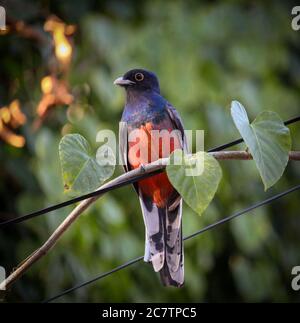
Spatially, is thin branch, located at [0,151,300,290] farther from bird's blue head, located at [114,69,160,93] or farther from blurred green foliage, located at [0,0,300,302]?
blurred green foliage, located at [0,0,300,302]

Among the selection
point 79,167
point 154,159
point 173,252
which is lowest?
point 173,252

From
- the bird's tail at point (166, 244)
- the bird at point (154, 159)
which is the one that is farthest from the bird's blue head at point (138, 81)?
the bird's tail at point (166, 244)

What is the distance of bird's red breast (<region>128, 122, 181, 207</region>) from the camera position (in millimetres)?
3322

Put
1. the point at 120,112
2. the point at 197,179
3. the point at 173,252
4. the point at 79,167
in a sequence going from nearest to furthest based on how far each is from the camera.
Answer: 1. the point at 197,179
2. the point at 79,167
3. the point at 173,252
4. the point at 120,112

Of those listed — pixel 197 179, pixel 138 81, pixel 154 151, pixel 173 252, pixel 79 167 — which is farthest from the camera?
pixel 138 81

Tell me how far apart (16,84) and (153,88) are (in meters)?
1.16

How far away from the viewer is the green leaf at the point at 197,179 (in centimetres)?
219

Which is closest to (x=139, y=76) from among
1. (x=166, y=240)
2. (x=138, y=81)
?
(x=138, y=81)

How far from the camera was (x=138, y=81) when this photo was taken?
373 centimetres

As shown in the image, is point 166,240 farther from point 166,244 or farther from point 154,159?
point 154,159

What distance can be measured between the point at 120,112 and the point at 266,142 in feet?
9.01

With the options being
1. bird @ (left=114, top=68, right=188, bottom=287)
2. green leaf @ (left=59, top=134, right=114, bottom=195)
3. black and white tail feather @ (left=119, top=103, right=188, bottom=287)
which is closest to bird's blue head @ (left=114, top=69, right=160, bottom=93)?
bird @ (left=114, top=68, right=188, bottom=287)

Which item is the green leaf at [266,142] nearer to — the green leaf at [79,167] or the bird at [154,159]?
the green leaf at [79,167]

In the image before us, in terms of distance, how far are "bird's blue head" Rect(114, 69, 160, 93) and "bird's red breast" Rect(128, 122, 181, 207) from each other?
33 centimetres
